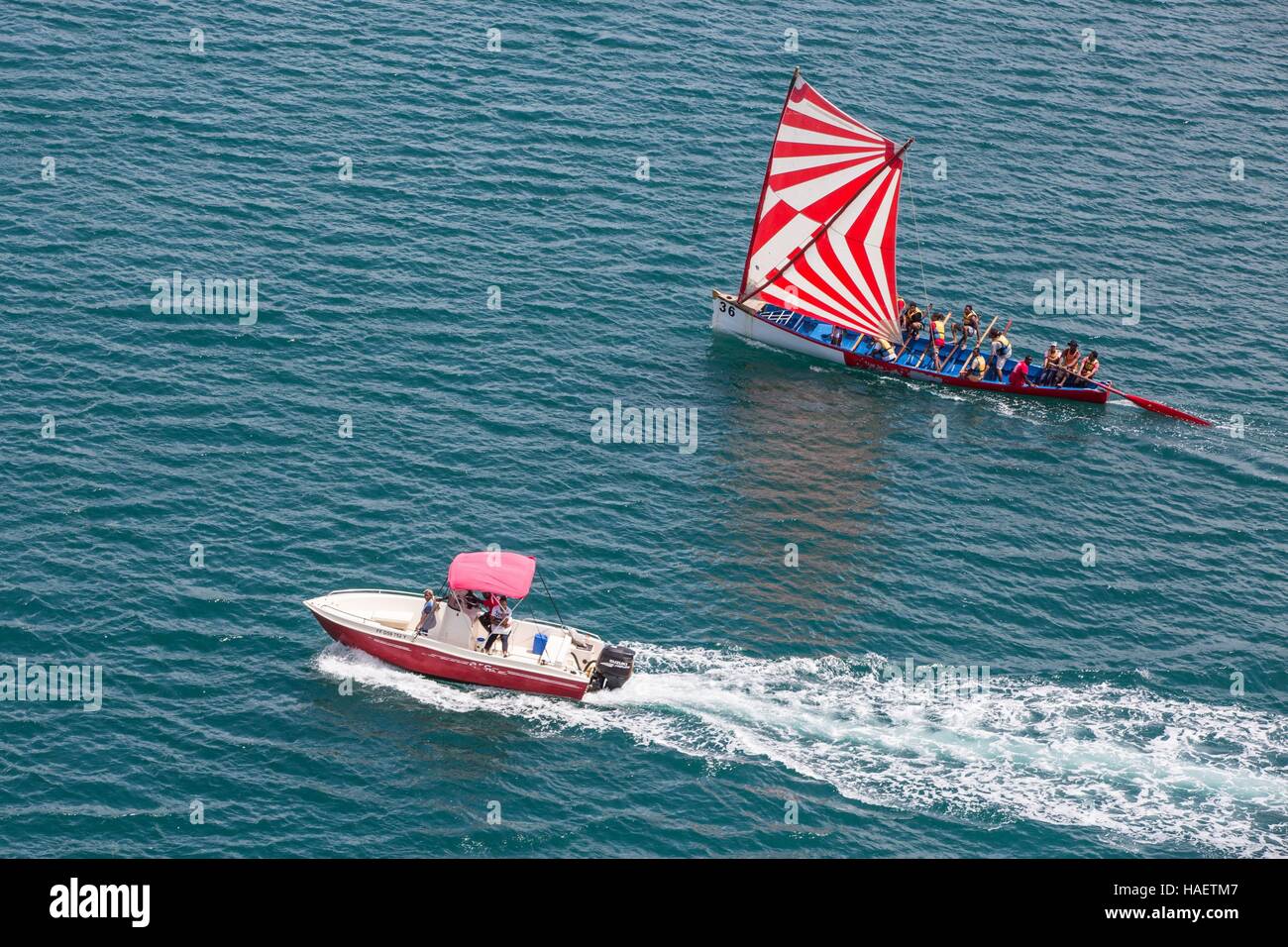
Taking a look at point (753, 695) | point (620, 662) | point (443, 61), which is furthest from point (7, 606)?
point (443, 61)

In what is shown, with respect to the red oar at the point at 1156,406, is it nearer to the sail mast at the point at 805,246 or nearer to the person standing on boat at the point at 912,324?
the person standing on boat at the point at 912,324

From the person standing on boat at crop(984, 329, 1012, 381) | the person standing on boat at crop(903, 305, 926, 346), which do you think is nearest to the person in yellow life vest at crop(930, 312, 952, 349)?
the person standing on boat at crop(903, 305, 926, 346)

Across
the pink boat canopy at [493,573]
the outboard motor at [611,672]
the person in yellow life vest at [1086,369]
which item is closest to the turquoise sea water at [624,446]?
the outboard motor at [611,672]

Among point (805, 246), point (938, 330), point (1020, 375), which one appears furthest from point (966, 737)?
point (805, 246)

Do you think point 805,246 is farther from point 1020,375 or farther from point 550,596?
point 550,596
